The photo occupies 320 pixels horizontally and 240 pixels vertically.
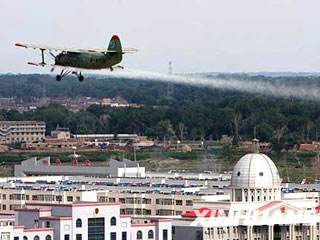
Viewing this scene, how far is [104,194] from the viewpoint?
17712 centimetres

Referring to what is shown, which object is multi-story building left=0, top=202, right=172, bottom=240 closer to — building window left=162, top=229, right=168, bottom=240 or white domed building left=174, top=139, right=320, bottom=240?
building window left=162, top=229, right=168, bottom=240

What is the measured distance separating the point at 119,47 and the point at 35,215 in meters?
15.0

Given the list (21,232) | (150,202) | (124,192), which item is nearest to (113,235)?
(21,232)

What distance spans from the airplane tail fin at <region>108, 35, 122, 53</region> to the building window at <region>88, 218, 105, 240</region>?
1524 cm

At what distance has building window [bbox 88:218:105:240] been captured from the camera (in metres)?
152

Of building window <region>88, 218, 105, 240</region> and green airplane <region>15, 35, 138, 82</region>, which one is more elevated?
green airplane <region>15, 35, 138, 82</region>

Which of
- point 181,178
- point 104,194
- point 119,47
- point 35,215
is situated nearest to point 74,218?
point 35,215

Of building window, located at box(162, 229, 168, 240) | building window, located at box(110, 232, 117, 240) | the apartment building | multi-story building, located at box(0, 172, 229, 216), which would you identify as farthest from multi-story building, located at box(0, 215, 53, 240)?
the apartment building

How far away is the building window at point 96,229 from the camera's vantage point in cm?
15200

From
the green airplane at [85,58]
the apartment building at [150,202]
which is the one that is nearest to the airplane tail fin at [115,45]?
the green airplane at [85,58]

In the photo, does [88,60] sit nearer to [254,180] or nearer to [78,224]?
[78,224]

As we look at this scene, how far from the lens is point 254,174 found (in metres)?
162

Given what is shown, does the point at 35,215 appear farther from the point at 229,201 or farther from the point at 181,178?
the point at 181,178

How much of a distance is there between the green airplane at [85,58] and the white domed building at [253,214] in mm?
21045
